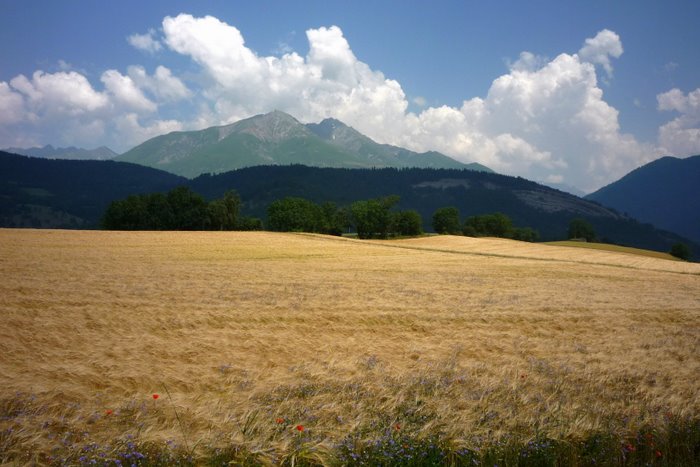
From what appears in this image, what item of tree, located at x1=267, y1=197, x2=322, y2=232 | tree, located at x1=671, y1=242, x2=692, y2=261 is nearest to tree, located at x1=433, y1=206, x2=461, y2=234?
tree, located at x1=267, y1=197, x2=322, y2=232

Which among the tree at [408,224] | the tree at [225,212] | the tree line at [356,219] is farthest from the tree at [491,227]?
the tree at [225,212]

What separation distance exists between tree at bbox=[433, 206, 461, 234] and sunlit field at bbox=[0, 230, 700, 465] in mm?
102512

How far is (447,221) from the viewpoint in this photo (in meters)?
125

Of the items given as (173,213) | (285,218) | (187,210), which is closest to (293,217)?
(285,218)

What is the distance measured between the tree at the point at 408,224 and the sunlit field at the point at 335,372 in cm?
A: 9439

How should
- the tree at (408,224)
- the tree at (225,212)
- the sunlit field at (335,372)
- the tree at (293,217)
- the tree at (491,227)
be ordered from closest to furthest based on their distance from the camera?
1. the sunlit field at (335,372)
2. the tree at (225,212)
3. the tree at (293,217)
4. the tree at (408,224)
5. the tree at (491,227)

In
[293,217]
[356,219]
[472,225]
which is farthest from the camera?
[472,225]

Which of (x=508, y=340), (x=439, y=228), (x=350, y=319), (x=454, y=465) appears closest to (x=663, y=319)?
(x=508, y=340)

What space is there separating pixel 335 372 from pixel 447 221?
119851mm

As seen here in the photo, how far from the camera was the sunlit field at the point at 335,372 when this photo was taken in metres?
5.54

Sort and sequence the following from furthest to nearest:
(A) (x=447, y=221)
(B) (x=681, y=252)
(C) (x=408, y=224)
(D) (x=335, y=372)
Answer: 1. (A) (x=447, y=221)
2. (C) (x=408, y=224)
3. (B) (x=681, y=252)
4. (D) (x=335, y=372)

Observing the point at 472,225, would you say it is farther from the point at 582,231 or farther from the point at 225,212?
the point at 225,212

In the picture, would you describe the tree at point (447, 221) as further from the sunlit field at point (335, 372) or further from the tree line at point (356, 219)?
the sunlit field at point (335, 372)

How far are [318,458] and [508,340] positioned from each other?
31.6 ft
